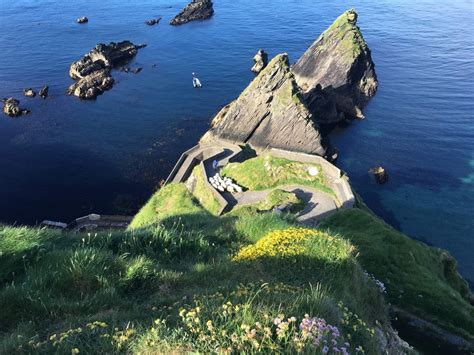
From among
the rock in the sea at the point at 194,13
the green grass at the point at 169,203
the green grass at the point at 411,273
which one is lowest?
the green grass at the point at 169,203

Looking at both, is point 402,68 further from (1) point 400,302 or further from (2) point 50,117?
(1) point 400,302

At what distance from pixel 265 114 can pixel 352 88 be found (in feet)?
94.4

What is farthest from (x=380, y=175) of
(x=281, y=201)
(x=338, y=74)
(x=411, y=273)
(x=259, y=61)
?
(x=259, y=61)

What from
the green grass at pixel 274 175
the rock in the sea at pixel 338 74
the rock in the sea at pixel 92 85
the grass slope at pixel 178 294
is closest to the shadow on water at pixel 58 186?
the green grass at pixel 274 175

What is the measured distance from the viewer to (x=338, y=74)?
3241 inches

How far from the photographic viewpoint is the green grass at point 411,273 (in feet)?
73.6

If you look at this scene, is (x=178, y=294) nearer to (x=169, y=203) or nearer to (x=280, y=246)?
(x=280, y=246)

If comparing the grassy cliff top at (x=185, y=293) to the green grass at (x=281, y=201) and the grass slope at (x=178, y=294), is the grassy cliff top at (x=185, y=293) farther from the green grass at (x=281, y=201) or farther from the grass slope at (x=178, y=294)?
the green grass at (x=281, y=201)

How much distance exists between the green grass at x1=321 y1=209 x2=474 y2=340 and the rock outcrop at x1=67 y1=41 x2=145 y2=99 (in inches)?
2605

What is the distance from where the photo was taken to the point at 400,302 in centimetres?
2206

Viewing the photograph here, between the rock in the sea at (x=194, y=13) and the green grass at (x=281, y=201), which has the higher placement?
the rock in the sea at (x=194, y=13)

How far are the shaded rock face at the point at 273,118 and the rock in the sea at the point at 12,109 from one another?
120ft

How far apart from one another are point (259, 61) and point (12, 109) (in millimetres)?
52240

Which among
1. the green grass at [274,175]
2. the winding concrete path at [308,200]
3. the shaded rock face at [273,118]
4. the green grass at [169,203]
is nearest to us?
the winding concrete path at [308,200]
